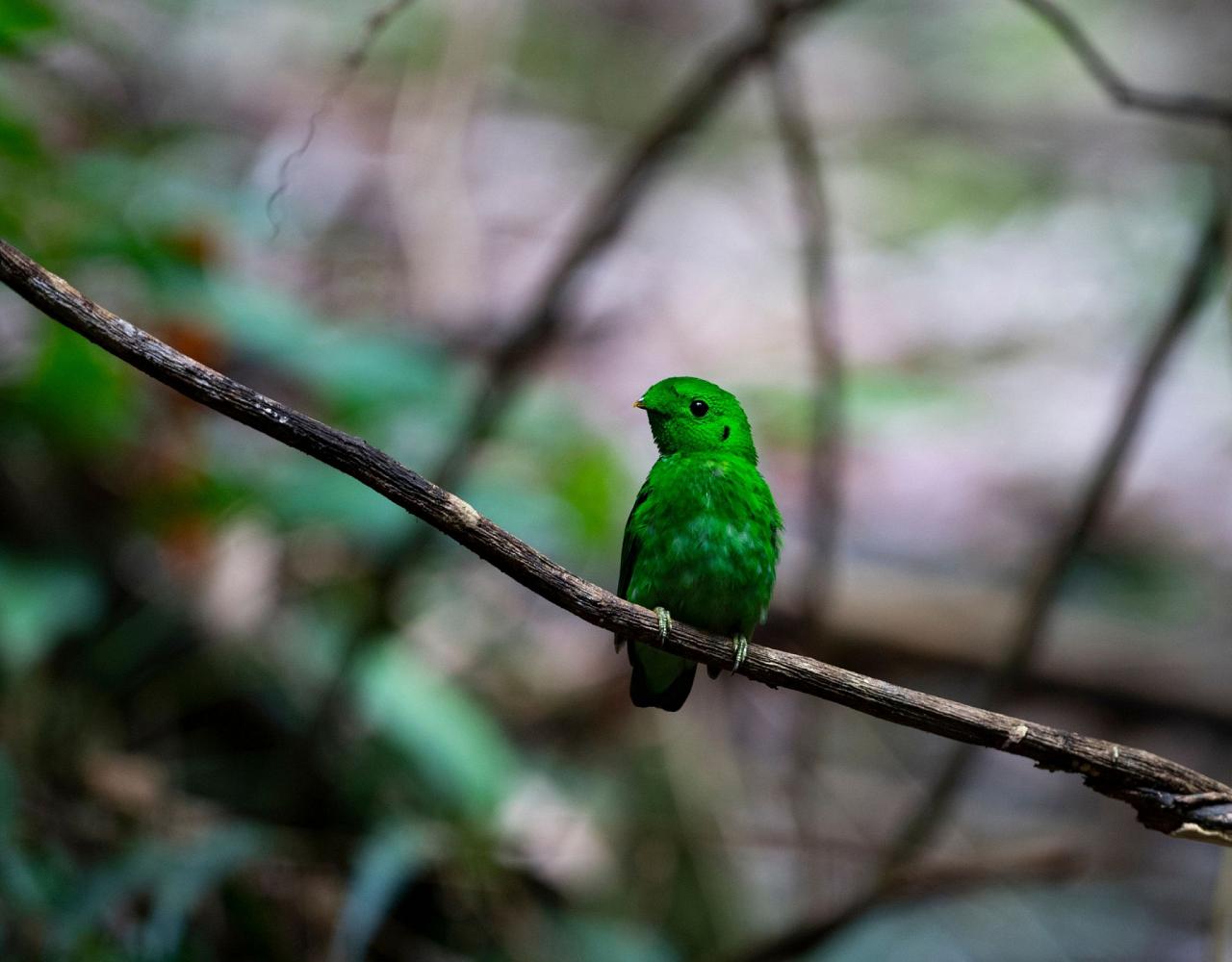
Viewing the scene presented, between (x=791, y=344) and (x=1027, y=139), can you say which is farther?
(x=1027, y=139)

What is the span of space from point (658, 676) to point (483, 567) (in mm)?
3468

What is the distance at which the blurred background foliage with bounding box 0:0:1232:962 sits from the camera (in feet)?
15.5

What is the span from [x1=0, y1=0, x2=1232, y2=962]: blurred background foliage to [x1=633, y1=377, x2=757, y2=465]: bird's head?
91 centimetres

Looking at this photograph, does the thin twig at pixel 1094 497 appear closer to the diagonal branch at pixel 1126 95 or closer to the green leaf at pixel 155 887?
the diagonal branch at pixel 1126 95

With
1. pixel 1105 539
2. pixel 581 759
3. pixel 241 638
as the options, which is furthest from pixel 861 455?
pixel 241 638

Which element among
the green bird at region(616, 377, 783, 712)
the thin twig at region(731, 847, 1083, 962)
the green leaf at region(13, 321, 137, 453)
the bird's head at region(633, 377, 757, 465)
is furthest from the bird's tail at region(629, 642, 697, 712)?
the green leaf at region(13, 321, 137, 453)

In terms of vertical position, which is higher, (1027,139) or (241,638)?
(1027,139)

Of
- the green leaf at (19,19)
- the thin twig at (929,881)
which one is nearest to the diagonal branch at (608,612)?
the green leaf at (19,19)

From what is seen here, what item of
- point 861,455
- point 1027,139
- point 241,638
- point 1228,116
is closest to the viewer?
point 1228,116

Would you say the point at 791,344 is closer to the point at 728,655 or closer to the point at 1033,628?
the point at 1033,628

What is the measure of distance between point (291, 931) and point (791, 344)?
5059mm

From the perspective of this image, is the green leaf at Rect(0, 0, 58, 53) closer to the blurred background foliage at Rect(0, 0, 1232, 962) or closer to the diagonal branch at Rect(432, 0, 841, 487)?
the blurred background foliage at Rect(0, 0, 1232, 962)

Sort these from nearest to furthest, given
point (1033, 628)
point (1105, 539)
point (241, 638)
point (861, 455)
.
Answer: point (1033, 628)
point (241, 638)
point (1105, 539)
point (861, 455)

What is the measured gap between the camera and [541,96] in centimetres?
1117
